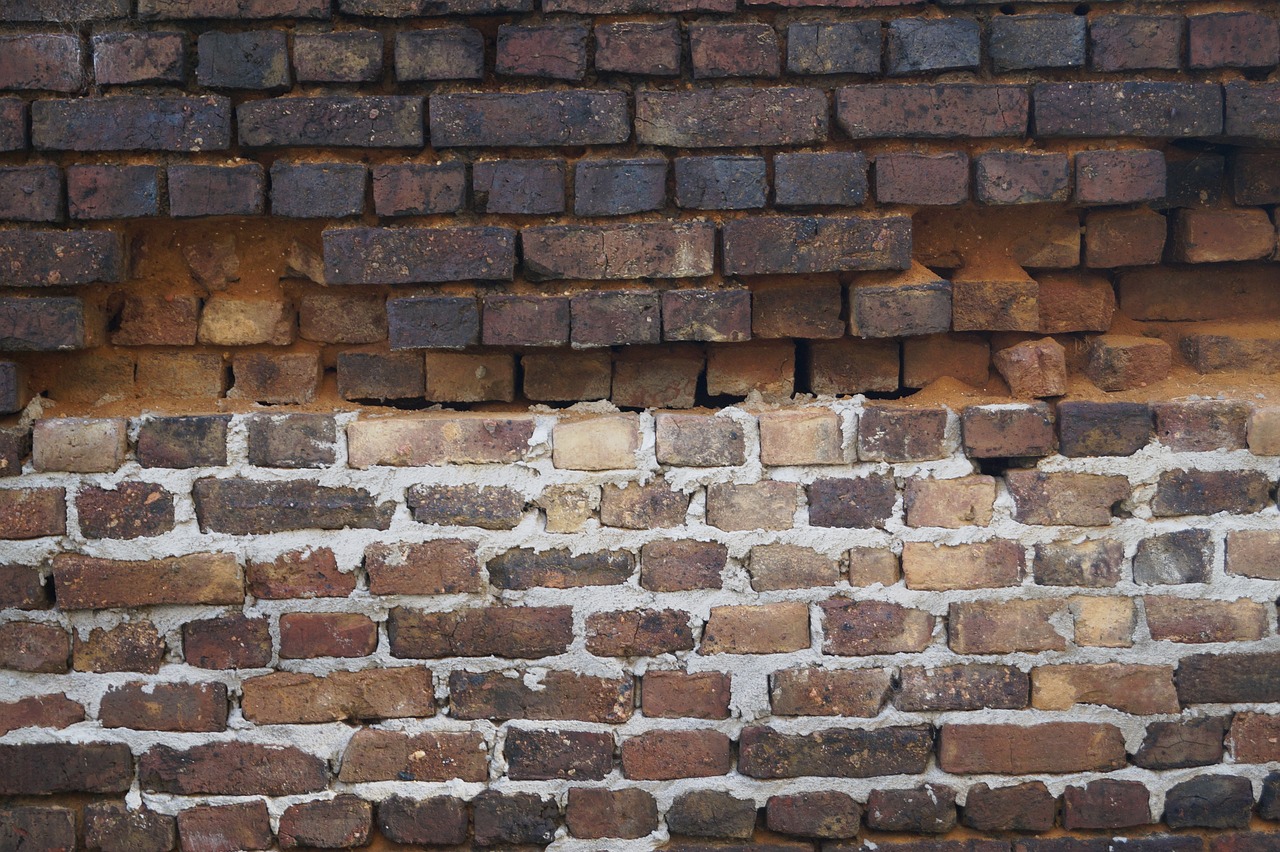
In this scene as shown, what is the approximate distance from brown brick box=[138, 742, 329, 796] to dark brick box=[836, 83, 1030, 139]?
4.72ft

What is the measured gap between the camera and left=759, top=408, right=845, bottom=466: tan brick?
67.1 inches

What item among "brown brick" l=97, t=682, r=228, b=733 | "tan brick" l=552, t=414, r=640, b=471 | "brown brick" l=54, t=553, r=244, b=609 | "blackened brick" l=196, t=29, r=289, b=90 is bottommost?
"brown brick" l=97, t=682, r=228, b=733

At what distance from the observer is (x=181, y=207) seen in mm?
1638

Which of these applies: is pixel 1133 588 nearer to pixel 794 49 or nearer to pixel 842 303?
pixel 842 303

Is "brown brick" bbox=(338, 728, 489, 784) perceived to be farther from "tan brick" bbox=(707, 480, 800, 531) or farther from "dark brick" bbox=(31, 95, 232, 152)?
"dark brick" bbox=(31, 95, 232, 152)

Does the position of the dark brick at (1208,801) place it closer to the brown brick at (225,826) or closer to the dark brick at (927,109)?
the dark brick at (927,109)

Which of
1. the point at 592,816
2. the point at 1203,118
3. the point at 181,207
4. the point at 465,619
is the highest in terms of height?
the point at 1203,118

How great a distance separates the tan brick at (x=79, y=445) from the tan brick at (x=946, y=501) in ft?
4.55

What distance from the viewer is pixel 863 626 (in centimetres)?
172

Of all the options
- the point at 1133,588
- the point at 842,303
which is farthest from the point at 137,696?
the point at 1133,588

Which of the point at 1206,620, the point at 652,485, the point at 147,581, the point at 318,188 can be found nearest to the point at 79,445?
the point at 147,581

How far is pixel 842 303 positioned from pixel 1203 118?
0.67 metres

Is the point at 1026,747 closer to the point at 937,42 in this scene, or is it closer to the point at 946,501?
the point at 946,501

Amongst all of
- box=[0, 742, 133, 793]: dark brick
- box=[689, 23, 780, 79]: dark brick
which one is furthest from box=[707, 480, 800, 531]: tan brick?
box=[0, 742, 133, 793]: dark brick
